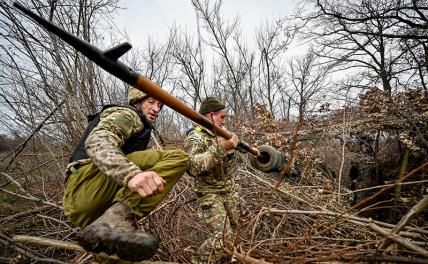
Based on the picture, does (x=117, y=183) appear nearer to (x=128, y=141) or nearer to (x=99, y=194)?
(x=99, y=194)

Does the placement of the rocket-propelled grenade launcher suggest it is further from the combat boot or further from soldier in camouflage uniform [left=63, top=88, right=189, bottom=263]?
the combat boot

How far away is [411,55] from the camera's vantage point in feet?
36.4

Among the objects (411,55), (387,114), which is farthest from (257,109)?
(411,55)

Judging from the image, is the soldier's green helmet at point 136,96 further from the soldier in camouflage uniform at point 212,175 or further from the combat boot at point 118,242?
the combat boot at point 118,242

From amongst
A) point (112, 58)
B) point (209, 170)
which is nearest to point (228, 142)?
point (209, 170)

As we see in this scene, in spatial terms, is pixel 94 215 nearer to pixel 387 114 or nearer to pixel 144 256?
pixel 144 256

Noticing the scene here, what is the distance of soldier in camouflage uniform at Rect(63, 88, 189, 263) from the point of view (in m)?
1.45

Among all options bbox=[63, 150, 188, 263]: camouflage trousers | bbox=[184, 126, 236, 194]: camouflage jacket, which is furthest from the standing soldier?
bbox=[63, 150, 188, 263]: camouflage trousers

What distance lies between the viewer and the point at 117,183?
1.79m

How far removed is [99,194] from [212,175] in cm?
154

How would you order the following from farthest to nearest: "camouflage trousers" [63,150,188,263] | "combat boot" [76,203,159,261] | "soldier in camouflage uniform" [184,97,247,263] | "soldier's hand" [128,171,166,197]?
"soldier in camouflage uniform" [184,97,247,263] < "camouflage trousers" [63,150,188,263] < "soldier's hand" [128,171,166,197] < "combat boot" [76,203,159,261]

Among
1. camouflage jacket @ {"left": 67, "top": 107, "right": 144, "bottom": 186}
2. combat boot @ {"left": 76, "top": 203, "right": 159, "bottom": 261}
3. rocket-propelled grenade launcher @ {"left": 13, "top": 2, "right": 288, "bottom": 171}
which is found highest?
rocket-propelled grenade launcher @ {"left": 13, "top": 2, "right": 288, "bottom": 171}

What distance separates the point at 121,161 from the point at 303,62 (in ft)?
84.8

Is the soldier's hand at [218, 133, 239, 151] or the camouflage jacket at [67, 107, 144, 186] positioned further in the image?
the soldier's hand at [218, 133, 239, 151]
